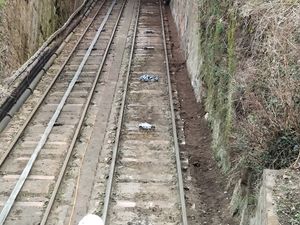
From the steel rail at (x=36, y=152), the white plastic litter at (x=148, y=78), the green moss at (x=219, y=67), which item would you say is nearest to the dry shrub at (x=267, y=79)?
the green moss at (x=219, y=67)

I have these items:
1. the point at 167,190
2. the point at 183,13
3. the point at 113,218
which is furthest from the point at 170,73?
the point at 113,218

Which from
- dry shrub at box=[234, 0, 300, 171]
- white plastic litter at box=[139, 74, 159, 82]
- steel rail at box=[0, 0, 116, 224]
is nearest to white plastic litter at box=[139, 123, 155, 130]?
steel rail at box=[0, 0, 116, 224]

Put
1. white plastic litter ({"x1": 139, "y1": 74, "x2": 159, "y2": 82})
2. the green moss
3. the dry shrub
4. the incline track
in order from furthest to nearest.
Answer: white plastic litter ({"x1": 139, "y1": 74, "x2": 159, "y2": 82}), the green moss, the incline track, the dry shrub

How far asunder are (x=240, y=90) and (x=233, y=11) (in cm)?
283

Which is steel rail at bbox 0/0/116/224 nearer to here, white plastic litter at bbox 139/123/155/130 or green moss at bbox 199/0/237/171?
white plastic litter at bbox 139/123/155/130

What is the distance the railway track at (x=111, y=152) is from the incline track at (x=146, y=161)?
0.02 meters

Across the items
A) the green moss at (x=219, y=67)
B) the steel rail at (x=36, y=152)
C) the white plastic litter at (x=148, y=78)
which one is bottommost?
the steel rail at (x=36, y=152)

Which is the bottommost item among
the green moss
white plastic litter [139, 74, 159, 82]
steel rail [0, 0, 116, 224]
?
steel rail [0, 0, 116, 224]

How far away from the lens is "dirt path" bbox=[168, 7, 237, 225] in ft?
34.1

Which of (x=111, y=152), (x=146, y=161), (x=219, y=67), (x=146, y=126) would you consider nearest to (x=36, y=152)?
(x=111, y=152)

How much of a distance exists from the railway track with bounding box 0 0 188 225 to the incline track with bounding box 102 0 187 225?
0.02m

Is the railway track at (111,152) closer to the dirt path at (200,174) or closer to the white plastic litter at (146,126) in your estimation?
the white plastic litter at (146,126)

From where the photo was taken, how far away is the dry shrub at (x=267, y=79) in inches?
320

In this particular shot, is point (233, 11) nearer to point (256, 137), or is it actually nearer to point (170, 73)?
point (256, 137)
